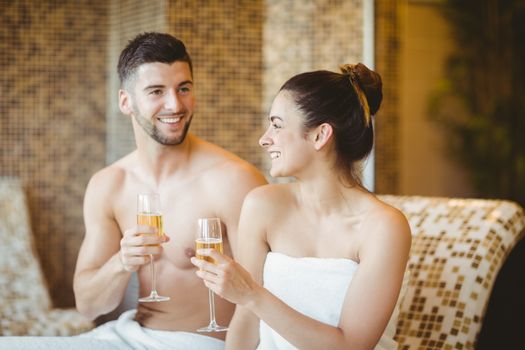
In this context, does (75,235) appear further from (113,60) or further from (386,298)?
(386,298)

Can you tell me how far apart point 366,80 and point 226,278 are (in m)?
0.75

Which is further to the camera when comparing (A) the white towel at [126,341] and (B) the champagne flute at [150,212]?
(A) the white towel at [126,341]

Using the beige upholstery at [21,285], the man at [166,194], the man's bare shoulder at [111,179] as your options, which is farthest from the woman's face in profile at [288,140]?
the beige upholstery at [21,285]

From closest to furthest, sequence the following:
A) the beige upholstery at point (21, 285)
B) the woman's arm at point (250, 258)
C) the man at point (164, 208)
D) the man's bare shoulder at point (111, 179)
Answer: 1. the woman's arm at point (250, 258)
2. the man at point (164, 208)
3. the man's bare shoulder at point (111, 179)
4. the beige upholstery at point (21, 285)

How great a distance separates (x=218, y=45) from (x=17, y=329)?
2.01 metres

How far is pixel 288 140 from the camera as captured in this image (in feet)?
6.76

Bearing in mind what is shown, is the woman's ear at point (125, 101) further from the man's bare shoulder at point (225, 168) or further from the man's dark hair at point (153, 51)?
the man's bare shoulder at point (225, 168)

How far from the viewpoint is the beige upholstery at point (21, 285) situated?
3.81 meters

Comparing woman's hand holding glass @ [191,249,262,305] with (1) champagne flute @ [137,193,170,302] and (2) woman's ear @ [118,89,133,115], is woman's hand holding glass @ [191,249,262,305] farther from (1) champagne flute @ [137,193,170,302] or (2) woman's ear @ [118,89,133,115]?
(2) woman's ear @ [118,89,133,115]

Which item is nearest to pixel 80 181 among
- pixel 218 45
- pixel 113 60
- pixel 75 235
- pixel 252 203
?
pixel 75 235

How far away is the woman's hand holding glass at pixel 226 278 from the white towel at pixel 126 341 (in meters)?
0.75

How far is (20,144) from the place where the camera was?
4836mm

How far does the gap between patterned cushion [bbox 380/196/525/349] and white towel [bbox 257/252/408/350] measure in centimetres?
56

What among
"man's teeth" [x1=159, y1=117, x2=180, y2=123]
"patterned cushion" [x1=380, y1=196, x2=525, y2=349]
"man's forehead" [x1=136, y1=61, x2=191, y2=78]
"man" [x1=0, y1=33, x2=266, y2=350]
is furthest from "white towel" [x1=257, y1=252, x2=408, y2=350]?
"man's forehead" [x1=136, y1=61, x2=191, y2=78]
